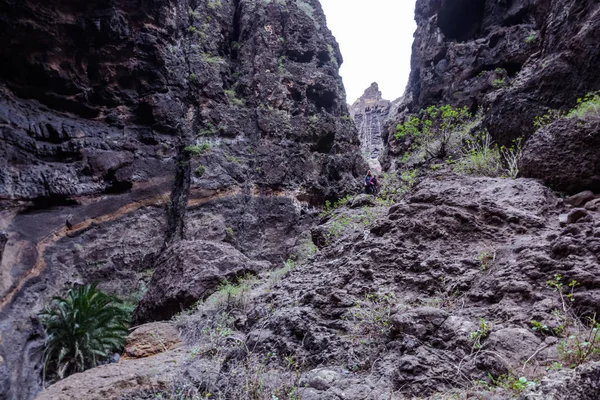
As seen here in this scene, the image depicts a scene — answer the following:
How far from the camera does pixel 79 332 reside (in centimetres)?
1016

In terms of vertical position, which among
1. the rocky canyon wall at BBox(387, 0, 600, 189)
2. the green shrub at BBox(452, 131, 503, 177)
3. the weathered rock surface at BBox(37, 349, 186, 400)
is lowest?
the weathered rock surface at BBox(37, 349, 186, 400)

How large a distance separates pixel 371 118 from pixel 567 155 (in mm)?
42259

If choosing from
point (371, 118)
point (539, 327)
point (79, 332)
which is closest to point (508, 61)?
point (539, 327)

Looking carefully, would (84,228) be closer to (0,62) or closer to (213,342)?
(0,62)

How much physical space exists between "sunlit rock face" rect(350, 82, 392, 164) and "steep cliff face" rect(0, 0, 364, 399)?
→ 21.0m

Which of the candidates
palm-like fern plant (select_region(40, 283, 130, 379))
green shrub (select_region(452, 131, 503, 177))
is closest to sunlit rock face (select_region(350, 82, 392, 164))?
palm-like fern plant (select_region(40, 283, 130, 379))

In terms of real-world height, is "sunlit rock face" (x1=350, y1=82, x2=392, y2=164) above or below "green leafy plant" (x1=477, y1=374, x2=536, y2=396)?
above

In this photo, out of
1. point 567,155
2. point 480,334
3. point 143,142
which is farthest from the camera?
point 143,142

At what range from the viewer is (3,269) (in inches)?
380

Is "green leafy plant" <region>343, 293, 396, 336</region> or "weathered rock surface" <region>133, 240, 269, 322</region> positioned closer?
"green leafy plant" <region>343, 293, 396, 336</region>

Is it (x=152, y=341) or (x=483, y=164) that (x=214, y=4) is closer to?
(x=483, y=164)

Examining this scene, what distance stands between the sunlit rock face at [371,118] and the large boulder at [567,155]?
31.7 meters

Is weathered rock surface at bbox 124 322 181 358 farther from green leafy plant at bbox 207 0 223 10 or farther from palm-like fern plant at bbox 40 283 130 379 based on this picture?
green leafy plant at bbox 207 0 223 10

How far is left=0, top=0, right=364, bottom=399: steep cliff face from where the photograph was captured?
11.9 metres
